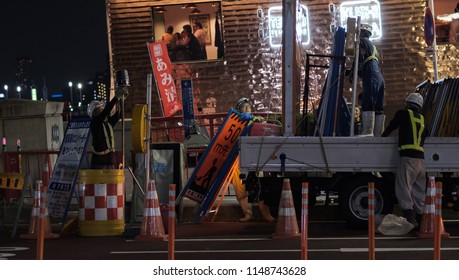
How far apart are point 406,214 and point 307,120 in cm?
207

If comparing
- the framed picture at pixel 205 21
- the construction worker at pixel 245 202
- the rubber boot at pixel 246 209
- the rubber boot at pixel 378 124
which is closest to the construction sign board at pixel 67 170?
the construction worker at pixel 245 202

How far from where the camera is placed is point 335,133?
1324cm

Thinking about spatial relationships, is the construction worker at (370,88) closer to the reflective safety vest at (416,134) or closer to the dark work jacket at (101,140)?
the reflective safety vest at (416,134)

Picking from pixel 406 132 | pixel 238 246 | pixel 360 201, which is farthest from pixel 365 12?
pixel 238 246

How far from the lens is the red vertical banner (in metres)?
20.8

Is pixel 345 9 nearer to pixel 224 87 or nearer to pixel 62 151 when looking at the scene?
pixel 224 87

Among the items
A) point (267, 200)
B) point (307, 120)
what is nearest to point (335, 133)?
point (307, 120)

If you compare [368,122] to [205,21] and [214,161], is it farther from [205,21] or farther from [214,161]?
[205,21]

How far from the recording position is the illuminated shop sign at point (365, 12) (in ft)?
70.7

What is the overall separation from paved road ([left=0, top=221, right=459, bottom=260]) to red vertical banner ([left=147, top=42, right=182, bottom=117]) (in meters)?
7.40

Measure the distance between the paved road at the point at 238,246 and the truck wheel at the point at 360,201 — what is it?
0.20m

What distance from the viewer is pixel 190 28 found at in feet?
76.0

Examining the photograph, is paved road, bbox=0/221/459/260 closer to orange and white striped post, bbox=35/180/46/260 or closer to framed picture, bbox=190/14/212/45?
orange and white striped post, bbox=35/180/46/260

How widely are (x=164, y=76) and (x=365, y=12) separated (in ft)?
16.5
